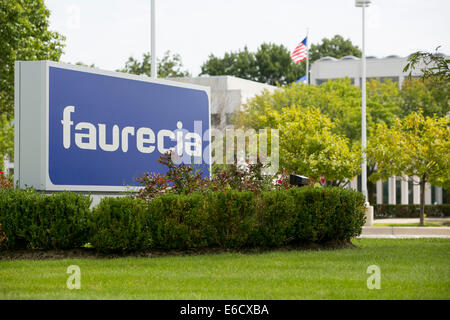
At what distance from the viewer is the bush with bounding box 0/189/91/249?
11609 millimetres

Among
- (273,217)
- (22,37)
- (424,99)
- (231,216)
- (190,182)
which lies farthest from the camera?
(424,99)

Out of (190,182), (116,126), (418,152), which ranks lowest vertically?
(190,182)

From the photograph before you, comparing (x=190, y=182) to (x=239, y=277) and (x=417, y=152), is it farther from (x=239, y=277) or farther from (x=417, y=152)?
(x=417, y=152)

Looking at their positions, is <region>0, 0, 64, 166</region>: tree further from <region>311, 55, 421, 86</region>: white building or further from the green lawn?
<region>311, 55, 421, 86</region>: white building

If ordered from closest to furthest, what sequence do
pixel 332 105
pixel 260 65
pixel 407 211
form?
pixel 332 105, pixel 407 211, pixel 260 65

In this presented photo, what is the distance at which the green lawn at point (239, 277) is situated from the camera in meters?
7.98

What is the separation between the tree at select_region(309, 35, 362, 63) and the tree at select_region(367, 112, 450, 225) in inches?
2003

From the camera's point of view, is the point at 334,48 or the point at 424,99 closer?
the point at 424,99

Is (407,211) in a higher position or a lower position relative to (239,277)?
lower

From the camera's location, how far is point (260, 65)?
7525 centimetres

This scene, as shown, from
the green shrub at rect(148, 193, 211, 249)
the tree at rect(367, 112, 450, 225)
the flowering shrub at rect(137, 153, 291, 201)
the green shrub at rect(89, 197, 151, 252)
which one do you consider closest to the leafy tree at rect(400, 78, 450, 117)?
the tree at rect(367, 112, 450, 225)

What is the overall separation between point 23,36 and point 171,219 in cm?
2024

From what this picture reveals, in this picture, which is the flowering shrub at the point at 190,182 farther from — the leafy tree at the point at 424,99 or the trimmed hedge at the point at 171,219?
the leafy tree at the point at 424,99

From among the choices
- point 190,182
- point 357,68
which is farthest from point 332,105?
point 190,182
